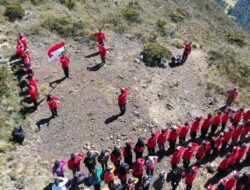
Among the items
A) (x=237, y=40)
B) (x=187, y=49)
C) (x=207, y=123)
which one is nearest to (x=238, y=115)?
(x=207, y=123)

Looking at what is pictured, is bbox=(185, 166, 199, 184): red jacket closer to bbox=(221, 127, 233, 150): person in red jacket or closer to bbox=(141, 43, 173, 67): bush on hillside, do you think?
bbox=(221, 127, 233, 150): person in red jacket

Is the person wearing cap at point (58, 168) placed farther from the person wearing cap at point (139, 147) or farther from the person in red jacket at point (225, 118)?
the person in red jacket at point (225, 118)

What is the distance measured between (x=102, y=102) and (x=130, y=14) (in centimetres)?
1546

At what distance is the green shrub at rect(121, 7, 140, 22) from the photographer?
3922cm

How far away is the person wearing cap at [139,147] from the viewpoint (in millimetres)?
20688

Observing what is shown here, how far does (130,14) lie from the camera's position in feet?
130

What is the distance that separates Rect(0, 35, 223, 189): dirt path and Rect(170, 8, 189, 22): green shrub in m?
8.98

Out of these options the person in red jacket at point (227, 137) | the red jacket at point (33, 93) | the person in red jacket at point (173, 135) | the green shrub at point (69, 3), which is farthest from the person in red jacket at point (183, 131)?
the green shrub at point (69, 3)

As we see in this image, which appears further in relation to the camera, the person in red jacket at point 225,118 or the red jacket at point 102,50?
the red jacket at point 102,50

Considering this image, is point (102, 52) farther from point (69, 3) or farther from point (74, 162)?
point (74, 162)

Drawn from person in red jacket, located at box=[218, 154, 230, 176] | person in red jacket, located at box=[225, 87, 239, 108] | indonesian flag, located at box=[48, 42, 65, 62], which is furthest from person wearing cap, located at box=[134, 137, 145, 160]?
person in red jacket, located at box=[225, 87, 239, 108]

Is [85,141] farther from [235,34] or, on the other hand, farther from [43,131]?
[235,34]

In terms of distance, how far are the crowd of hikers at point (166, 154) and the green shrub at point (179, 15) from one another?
56.2 feet

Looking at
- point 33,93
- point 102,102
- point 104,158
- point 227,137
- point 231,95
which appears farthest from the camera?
point 231,95
